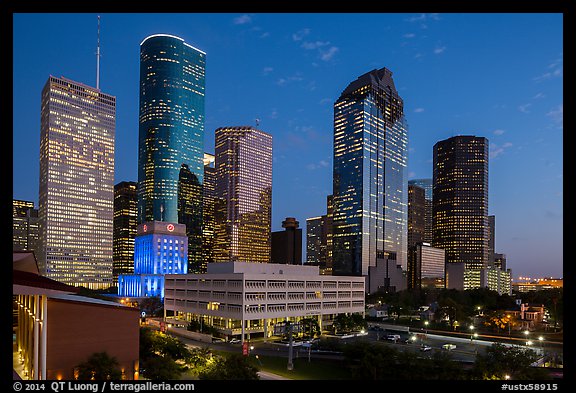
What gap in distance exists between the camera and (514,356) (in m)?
25.9

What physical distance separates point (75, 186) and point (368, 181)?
3589 inches

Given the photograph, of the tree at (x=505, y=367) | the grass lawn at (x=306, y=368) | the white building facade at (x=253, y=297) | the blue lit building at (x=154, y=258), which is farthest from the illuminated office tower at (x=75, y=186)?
the tree at (x=505, y=367)

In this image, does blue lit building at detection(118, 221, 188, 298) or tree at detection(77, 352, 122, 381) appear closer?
tree at detection(77, 352, 122, 381)

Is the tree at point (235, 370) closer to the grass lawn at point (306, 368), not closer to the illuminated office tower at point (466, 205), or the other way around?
the grass lawn at point (306, 368)

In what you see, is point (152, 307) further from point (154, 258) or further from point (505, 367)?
point (505, 367)

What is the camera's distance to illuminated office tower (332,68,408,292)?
487 ft

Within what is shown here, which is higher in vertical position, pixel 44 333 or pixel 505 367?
pixel 44 333

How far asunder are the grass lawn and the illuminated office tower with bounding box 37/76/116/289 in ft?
371

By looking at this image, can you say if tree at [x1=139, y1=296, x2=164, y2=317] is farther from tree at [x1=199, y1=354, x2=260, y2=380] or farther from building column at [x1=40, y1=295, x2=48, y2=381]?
building column at [x1=40, y1=295, x2=48, y2=381]

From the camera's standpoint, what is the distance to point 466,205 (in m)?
192

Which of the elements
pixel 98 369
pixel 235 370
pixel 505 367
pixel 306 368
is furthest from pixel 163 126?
pixel 505 367

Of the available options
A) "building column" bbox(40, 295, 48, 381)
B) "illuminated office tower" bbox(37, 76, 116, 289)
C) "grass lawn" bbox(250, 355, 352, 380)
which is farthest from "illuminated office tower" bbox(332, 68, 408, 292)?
"building column" bbox(40, 295, 48, 381)

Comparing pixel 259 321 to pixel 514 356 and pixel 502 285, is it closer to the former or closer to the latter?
pixel 514 356
